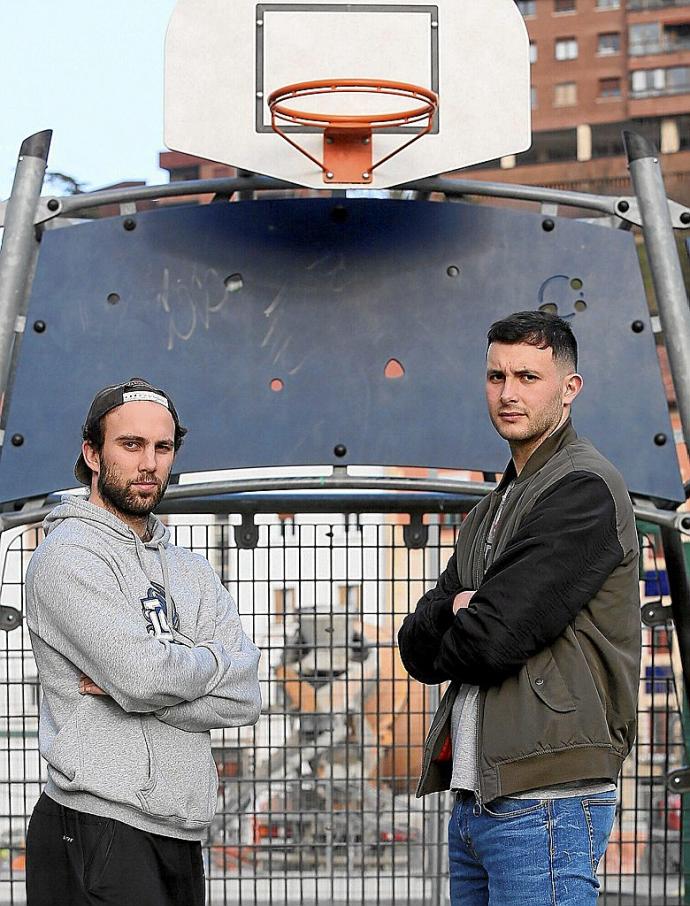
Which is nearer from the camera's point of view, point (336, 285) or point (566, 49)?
point (336, 285)

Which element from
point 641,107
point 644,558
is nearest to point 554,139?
point 641,107

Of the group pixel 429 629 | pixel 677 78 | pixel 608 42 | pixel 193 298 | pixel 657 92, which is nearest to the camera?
pixel 429 629

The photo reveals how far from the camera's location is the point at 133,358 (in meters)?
4.30

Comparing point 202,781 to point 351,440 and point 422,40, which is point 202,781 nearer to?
point 351,440

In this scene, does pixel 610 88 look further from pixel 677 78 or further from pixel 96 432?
pixel 96 432

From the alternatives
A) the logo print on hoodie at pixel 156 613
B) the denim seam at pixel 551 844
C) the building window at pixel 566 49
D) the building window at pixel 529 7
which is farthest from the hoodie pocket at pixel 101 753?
the building window at pixel 529 7

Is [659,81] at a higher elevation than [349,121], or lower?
higher

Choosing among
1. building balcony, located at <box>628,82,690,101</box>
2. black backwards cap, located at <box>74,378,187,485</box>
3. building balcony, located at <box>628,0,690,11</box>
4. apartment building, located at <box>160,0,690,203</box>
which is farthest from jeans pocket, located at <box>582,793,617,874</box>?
building balcony, located at <box>628,0,690,11</box>

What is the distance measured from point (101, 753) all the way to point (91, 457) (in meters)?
0.64

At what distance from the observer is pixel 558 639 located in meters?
2.65

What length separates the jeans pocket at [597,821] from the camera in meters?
2.64

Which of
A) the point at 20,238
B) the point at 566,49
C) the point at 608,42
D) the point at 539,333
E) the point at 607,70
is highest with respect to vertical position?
the point at 608,42

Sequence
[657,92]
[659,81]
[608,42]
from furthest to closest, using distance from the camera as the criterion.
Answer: [608,42] → [659,81] → [657,92]

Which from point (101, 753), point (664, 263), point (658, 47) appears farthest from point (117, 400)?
point (658, 47)
